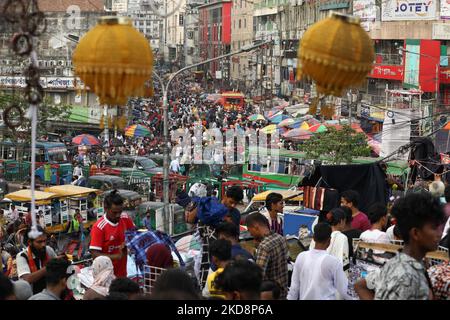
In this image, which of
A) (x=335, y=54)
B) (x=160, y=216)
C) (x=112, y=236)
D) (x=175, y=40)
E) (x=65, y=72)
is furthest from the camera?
(x=175, y=40)

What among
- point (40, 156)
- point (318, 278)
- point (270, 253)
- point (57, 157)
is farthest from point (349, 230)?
point (57, 157)

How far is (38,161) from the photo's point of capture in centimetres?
3300

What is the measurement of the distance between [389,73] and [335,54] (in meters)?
39.5

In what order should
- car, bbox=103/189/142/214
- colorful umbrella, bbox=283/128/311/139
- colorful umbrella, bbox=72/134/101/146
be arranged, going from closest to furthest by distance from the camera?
car, bbox=103/189/142/214, colorful umbrella, bbox=283/128/311/139, colorful umbrella, bbox=72/134/101/146

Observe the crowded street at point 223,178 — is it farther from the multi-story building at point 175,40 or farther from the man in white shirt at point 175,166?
the multi-story building at point 175,40

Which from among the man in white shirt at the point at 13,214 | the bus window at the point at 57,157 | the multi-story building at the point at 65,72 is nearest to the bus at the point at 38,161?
the bus window at the point at 57,157

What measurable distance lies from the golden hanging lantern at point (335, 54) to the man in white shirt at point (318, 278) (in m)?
1.20

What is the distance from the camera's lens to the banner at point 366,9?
46.5m

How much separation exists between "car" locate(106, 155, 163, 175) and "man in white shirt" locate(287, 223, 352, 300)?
80.9ft

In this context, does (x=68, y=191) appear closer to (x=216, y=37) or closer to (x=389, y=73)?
(x=389, y=73)

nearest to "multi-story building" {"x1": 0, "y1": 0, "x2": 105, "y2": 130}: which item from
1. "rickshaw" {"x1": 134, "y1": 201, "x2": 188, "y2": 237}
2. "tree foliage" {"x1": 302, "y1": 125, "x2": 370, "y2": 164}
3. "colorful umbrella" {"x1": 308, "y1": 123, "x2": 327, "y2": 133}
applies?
"colorful umbrella" {"x1": 308, "y1": 123, "x2": 327, "y2": 133}

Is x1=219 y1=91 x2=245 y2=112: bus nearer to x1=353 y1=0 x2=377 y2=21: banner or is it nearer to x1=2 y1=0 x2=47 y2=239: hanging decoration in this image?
x1=353 y1=0 x2=377 y2=21: banner

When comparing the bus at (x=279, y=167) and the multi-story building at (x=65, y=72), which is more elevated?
the multi-story building at (x=65, y=72)

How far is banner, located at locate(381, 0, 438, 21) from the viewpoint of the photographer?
1647 inches
